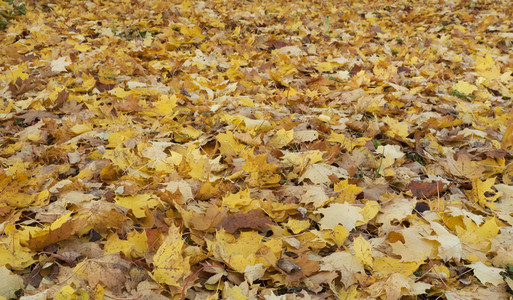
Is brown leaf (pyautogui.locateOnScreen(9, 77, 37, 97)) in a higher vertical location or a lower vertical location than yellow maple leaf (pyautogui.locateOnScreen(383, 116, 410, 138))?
higher

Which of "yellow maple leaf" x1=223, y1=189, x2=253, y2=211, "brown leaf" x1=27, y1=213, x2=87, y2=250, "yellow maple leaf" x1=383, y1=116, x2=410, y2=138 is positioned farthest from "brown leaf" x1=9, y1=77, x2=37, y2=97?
"yellow maple leaf" x1=383, y1=116, x2=410, y2=138

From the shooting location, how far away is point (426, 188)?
1.99 meters

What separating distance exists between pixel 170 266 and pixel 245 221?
405mm

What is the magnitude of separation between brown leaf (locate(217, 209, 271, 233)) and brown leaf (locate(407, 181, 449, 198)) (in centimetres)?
84

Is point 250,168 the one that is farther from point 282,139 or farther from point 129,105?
point 129,105

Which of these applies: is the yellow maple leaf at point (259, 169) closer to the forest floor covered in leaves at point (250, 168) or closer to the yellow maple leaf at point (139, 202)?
the forest floor covered in leaves at point (250, 168)

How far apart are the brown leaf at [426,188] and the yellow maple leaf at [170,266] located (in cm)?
126

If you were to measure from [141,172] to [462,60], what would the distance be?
12.1ft

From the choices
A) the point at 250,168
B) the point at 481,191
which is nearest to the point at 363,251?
the point at 250,168

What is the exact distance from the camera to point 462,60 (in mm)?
4102

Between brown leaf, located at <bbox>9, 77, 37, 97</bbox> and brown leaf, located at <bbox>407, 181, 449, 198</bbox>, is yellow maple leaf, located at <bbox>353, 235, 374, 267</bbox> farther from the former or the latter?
brown leaf, located at <bbox>9, 77, 37, 97</bbox>

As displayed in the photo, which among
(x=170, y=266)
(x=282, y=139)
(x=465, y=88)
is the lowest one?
(x=465, y=88)

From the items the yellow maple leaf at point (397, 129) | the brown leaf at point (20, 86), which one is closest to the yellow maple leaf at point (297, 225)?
the yellow maple leaf at point (397, 129)

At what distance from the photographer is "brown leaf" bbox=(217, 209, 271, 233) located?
1.64m
